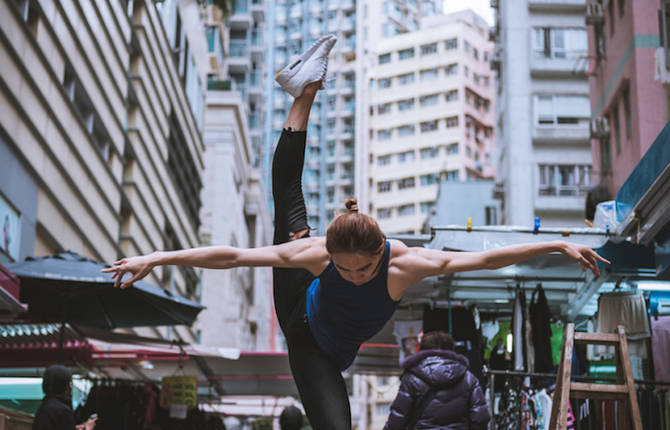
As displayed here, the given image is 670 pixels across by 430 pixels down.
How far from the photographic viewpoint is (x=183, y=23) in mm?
33312

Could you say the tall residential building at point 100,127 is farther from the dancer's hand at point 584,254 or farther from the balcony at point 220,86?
the dancer's hand at point 584,254

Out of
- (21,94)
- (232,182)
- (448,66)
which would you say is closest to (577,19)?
(232,182)

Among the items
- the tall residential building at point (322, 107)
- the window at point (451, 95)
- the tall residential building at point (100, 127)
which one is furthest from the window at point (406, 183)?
the tall residential building at point (100, 127)

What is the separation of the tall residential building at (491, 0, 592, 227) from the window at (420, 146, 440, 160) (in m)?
53.5

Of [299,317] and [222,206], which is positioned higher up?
[222,206]

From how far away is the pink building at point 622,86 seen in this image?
895 inches

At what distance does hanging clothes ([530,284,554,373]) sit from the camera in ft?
38.0

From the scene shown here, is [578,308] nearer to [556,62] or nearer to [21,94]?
[21,94]

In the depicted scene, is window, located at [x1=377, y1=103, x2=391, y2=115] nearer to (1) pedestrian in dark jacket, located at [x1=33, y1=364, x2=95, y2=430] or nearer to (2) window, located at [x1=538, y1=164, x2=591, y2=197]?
(2) window, located at [x1=538, y1=164, x2=591, y2=197]

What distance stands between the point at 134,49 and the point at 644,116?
12.6 meters

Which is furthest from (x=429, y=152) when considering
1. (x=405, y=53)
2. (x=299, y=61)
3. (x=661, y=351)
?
(x=299, y=61)

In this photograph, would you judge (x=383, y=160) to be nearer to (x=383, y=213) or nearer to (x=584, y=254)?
(x=383, y=213)

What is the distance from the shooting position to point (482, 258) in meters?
5.29

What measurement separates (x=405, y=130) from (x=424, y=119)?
2843 mm
